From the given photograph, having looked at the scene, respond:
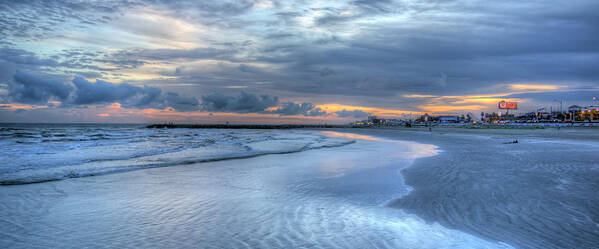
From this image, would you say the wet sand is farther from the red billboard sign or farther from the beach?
the red billboard sign

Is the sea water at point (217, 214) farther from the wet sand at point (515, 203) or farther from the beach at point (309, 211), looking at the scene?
the wet sand at point (515, 203)

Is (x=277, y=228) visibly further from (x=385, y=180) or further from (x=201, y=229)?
(x=385, y=180)

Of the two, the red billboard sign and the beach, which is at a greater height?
the red billboard sign

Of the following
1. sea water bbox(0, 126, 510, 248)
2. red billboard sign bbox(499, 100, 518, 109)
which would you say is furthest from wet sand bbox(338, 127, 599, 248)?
red billboard sign bbox(499, 100, 518, 109)

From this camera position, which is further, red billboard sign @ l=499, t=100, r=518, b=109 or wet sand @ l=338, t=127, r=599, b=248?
red billboard sign @ l=499, t=100, r=518, b=109

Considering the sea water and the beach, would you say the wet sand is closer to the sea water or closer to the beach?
the beach

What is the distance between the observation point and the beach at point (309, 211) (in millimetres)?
4895

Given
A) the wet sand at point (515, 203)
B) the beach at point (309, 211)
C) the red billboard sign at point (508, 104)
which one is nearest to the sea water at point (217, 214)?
the beach at point (309, 211)

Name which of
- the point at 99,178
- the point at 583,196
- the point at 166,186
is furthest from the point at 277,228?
the point at 99,178

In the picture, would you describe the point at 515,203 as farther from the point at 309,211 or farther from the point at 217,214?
the point at 217,214

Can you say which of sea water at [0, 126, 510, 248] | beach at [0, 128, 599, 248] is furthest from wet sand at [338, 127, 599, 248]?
sea water at [0, 126, 510, 248]

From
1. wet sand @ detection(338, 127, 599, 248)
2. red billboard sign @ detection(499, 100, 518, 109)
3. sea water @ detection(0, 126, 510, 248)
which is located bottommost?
sea water @ detection(0, 126, 510, 248)

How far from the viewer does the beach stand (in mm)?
4895

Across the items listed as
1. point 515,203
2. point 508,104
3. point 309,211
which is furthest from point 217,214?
point 508,104
